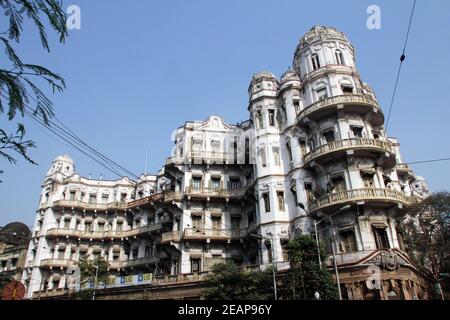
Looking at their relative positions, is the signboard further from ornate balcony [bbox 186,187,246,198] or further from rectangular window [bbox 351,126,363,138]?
rectangular window [bbox 351,126,363,138]

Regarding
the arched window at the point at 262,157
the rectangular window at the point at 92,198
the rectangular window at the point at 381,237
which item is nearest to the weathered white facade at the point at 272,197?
the rectangular window at the point at 381,237

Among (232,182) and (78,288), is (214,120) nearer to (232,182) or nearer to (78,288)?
(232,182)

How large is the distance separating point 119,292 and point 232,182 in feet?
51.9

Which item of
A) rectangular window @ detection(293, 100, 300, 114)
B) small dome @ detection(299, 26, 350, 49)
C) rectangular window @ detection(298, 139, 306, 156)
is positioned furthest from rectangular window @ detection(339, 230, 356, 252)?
small dome @ detection(299, 26, 350, 49)

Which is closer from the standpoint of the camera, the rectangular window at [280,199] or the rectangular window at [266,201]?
the rectangular window at [280,199]

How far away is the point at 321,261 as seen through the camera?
2416 centimetres

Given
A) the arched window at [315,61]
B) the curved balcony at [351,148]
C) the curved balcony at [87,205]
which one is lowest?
the curved balcony at [351,148]

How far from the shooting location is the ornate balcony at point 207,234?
112 ft

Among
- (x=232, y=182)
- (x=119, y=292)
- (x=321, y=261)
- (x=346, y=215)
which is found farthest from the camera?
(x=232, y=182)

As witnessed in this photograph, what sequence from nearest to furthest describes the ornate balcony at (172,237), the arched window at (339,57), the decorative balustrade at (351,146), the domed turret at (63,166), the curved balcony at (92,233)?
the decorative balustrade at (351,146), the arched window at (339,57), the ornate balcony at (172,237), the curved balcony at (92,233), the domed turret at (63,166)

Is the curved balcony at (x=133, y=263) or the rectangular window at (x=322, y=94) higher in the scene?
the rectangular window at (x=322, y=94)

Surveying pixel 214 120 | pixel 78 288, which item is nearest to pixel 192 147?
pixel 214 120

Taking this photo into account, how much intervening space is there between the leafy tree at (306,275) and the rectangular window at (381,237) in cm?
520

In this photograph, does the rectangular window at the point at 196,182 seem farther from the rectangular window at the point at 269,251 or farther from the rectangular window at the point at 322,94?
the rectangular window at the point at 322,94
